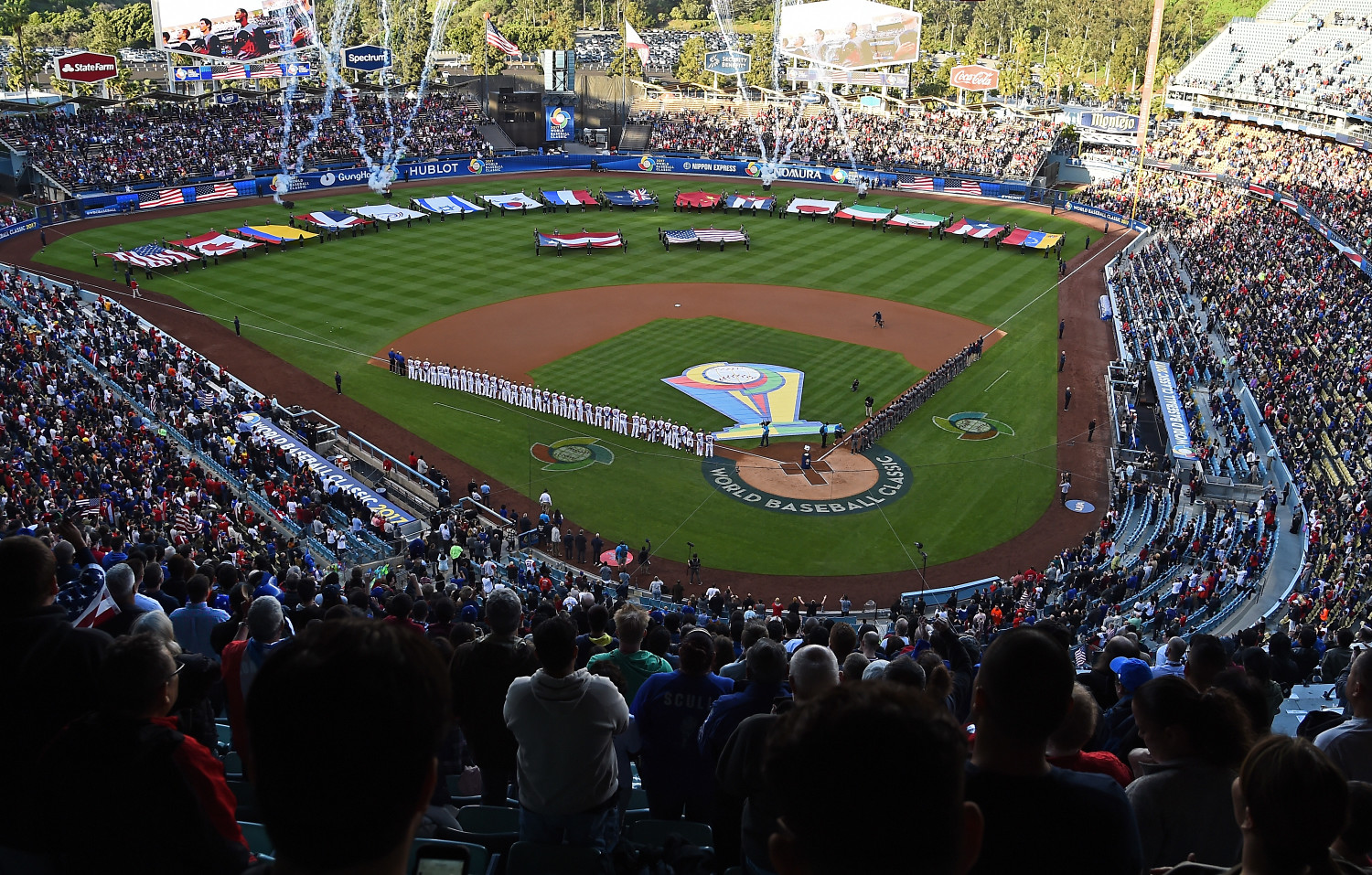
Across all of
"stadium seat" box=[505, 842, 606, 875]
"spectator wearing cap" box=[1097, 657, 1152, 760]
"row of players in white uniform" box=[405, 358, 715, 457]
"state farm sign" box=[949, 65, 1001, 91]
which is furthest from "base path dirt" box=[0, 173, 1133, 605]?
"state farm sign" box=[949, 65, 1001, 91]

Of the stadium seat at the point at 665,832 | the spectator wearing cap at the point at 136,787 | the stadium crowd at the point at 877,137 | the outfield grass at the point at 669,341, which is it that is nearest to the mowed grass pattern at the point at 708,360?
the outfield grass at the point at 669,341

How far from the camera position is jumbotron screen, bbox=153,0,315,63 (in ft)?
243

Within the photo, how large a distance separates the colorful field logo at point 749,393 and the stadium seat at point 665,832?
96.5ft

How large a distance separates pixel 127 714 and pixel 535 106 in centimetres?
9322

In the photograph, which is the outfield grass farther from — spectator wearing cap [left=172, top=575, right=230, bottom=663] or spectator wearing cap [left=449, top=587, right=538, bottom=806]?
spectator wearing cap [left=449, top=587, right=538, bottom=806]

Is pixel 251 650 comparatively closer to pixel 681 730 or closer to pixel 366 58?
pixel 681 730

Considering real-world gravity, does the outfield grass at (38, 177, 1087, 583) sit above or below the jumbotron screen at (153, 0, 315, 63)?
below

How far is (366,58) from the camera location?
85.1 m

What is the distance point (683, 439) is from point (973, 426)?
37.1ft

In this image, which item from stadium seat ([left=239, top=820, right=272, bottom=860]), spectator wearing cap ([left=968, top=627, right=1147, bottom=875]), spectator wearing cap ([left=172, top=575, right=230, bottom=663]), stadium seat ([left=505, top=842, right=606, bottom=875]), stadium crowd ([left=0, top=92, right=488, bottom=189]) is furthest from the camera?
stadium crowd ([left=0, top=92, right=488, bottom=189])

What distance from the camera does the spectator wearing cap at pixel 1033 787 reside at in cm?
413

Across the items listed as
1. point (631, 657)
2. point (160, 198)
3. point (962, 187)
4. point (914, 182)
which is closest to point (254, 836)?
point (631, 657)

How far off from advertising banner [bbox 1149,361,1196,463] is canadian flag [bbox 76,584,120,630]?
108 feet

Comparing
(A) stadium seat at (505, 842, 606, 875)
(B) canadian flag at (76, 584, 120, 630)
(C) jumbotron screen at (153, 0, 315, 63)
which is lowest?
(B) canadian flag at (76, 584, 120, 630)
